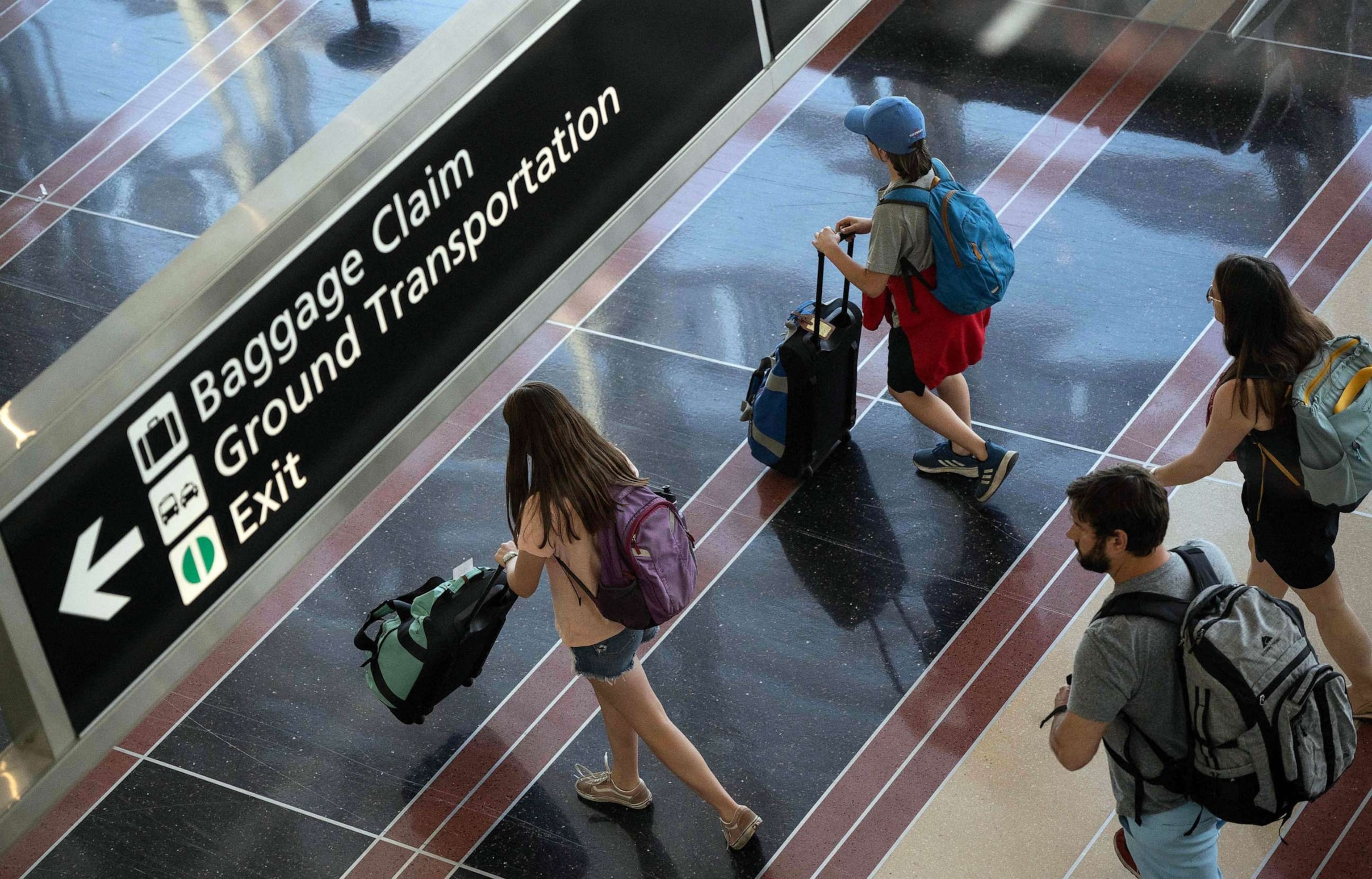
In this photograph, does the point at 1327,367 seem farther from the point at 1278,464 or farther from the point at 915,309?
the point at 915,309

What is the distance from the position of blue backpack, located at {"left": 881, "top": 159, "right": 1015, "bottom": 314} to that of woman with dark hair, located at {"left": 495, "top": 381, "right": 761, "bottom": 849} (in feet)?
5.57

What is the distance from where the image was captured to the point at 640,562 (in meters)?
3.86

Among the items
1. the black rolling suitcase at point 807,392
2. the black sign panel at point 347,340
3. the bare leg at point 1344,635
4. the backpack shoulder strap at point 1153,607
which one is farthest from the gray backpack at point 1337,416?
the black sign panel at point 347,340

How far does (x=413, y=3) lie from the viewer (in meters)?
9.80

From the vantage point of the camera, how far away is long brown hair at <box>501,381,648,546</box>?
3.76 metres

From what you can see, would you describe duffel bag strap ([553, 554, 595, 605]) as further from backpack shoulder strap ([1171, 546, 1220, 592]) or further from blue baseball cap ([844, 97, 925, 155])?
blue baseball cap ([844, 97, 925, 155])

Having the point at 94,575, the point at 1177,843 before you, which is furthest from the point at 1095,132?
the point at 94,575

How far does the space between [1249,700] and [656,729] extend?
180cm

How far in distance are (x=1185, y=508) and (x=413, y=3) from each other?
643 centimetres

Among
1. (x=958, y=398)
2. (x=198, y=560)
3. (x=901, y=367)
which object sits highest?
(x=198, y=560)

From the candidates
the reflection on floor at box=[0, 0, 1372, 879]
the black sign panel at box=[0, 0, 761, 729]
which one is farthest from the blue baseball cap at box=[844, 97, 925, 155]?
the black sign panel at box=[0, 0, 761, 729]

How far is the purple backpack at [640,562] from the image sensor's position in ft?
12.6

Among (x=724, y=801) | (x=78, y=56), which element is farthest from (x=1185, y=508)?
(x=78, y=56)

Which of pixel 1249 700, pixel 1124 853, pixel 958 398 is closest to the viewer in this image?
pixel 1249 700
